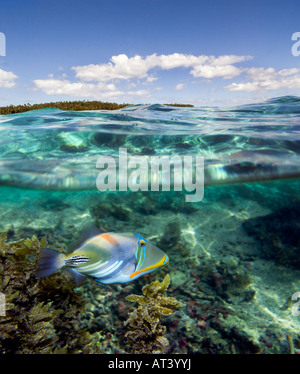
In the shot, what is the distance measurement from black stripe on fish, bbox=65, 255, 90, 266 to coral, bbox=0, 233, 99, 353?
1890 millimetres

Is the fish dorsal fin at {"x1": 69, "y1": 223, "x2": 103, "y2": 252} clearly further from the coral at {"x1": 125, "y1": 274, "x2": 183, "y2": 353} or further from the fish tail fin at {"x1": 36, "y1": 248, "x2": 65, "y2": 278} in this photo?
the coral at {"x1": 125, "y1": 274, "x2": 183, "y2": 353}

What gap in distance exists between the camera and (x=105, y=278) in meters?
2.59

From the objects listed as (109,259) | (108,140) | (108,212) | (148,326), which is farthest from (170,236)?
(109,259)

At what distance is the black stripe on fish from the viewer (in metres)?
2.57

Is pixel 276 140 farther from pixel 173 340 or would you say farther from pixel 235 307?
pixel 173 340

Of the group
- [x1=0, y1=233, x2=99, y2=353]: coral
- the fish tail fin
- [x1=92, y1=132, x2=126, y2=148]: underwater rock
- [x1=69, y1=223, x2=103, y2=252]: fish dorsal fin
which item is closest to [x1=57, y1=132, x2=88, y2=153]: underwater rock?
[x1=92, y1=132, x2=126, y2=148]: underwater rock

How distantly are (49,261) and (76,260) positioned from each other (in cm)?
38

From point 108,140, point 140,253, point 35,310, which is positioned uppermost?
point 108,140

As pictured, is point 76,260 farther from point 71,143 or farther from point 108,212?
point 108,212

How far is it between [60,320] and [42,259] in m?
2.37

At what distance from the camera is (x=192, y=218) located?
10.3 meters

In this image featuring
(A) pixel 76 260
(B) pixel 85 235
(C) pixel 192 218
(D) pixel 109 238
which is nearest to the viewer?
(A) pixel 76 260

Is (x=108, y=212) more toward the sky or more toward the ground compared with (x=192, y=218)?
more toward the sky
